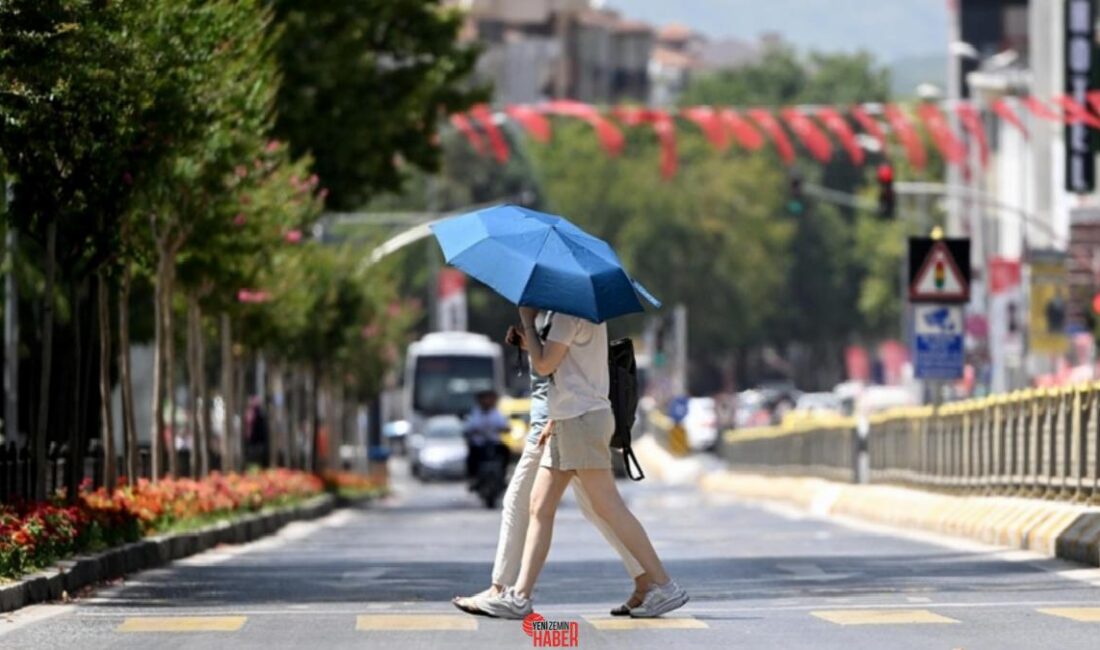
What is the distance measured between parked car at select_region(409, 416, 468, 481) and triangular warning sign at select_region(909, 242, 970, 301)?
47.6 meters

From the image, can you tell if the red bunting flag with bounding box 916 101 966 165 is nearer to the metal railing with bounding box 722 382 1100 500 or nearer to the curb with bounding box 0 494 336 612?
the metal railing with bounding box 722 382 1100 500

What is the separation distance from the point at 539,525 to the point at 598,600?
2446mm

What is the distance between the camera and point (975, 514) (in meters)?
28.4

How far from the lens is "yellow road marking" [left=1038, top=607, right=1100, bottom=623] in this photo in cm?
1553

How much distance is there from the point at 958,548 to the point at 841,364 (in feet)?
423

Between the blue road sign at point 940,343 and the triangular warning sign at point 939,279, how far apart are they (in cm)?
45

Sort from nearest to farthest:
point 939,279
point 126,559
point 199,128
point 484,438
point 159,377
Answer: point 126,559 < point 199,128 < point 159,377 < point 939,279 < point 484,438

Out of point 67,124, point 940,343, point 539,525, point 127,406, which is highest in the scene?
point 67,124

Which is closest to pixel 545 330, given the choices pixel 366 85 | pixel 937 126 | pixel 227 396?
pixel 366 85

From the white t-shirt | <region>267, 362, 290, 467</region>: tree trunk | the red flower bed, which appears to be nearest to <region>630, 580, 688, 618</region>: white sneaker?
the white t-shirt

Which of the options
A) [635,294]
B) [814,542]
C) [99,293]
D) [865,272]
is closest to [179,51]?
[99,293]

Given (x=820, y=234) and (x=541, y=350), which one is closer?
(x=541, y=350)

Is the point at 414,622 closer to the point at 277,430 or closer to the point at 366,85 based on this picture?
the point at 366,85

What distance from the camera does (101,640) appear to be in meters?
14.7
